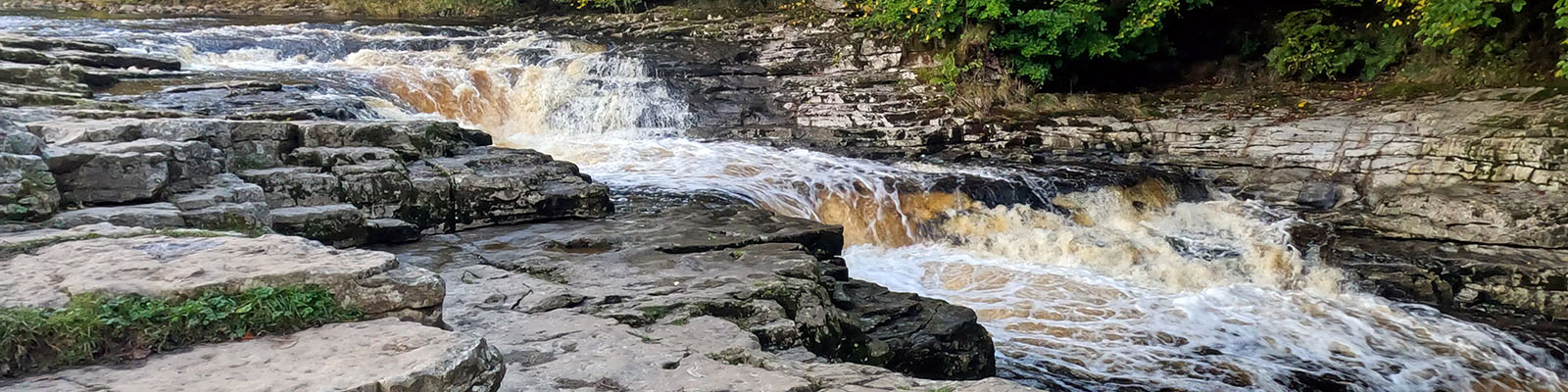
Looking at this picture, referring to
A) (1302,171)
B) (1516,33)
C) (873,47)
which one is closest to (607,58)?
(873,47)

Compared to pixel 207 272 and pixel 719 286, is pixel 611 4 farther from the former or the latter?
pixel 207 272

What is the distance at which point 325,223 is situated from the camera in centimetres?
595

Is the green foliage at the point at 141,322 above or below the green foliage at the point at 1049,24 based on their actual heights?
below

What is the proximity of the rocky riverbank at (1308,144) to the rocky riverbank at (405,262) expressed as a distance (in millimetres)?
4833

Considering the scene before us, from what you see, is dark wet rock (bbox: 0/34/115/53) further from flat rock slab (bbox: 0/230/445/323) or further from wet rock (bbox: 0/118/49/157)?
flat rock slab (bbox: 0/230/445/323)

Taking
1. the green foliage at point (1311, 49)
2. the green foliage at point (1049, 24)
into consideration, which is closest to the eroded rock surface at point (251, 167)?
the green foliage at point (1049, 24)

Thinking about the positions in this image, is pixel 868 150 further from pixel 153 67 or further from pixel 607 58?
pixel 153 67

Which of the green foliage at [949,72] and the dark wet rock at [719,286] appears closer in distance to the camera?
the dark wet rock at [719,286]

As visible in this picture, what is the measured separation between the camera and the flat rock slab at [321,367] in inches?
98.8

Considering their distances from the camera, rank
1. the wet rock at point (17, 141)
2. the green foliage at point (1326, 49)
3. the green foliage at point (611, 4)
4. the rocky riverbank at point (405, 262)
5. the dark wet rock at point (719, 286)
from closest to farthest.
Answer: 1. the rocky riverbank at point (405, 262)
2. the wet rock at point (17, 141)
3. the dark wet rock at point (719, 286)
4. the green foliage at point (1326, 49)
5. the green foliage at point (611, 4)

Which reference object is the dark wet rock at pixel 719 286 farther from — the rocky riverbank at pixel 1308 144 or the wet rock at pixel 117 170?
the rocky riverbank at pixel 1308 144

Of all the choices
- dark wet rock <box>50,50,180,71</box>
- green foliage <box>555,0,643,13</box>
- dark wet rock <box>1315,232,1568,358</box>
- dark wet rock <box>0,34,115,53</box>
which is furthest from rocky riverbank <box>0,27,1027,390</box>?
green foliage <box>555,0,643,13</box>

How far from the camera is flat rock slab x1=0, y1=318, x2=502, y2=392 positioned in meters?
2.51

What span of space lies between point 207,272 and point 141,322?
360mm
